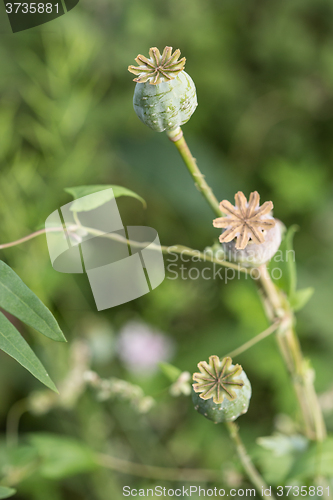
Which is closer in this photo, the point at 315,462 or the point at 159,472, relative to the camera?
the point at 315,462

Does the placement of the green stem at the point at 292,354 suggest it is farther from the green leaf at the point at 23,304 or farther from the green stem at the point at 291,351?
the green leaf at the point at 23,304

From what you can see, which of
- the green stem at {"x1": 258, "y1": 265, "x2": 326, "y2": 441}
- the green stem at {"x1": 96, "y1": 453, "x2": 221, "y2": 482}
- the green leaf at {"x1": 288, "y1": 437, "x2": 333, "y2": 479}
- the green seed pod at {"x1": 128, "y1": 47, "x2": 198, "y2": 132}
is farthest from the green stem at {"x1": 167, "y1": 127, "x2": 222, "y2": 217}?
the green stem at {"x1": 96, "y1": 453, "x2": 221, "y2": 482}

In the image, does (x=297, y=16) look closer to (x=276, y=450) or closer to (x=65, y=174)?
(x=65, y=174)

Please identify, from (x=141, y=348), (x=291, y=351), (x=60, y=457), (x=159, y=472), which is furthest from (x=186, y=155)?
(x=159, y=472)

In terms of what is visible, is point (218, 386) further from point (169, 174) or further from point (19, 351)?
point (169, 174)

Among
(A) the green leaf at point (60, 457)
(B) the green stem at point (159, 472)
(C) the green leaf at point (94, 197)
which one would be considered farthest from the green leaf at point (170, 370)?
(B) the green stem at point (159, 472)

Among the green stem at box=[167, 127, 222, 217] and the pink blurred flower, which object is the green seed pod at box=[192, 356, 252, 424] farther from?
the pink blurred flower
